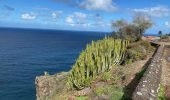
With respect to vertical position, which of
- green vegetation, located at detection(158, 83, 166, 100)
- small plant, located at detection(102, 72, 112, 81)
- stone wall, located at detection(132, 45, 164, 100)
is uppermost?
stone wall, located at detection(132, 45, 164, 100)

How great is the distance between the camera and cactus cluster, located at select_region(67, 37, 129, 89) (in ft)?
62.5

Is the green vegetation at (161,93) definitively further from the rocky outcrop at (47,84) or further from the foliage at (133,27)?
the foliage at (133,27)

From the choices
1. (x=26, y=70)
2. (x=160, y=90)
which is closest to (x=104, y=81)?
(x=160, y=90)

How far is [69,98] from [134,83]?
4293 millimetres

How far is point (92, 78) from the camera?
62.8ft

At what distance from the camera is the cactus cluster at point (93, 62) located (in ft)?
62.5

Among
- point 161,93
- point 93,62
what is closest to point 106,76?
point 93,62

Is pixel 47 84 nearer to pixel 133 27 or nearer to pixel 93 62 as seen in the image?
pixel 93 62

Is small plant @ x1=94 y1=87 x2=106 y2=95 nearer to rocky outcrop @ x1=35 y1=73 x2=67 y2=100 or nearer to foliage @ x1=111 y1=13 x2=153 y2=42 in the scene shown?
rocky outcrop @ x1=35 y1=73 x2=67 y2=100

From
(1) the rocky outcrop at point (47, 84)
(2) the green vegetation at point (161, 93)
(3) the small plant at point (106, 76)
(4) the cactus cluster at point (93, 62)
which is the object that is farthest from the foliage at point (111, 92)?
(1) the rocky outcrop at point (47, 84)

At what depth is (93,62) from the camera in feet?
65.9

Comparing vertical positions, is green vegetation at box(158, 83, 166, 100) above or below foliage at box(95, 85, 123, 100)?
above

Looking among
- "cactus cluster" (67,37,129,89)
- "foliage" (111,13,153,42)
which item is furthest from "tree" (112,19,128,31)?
"cactus cluster" (67,37,129,89)

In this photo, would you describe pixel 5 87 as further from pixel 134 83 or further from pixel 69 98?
pixel 134 83
